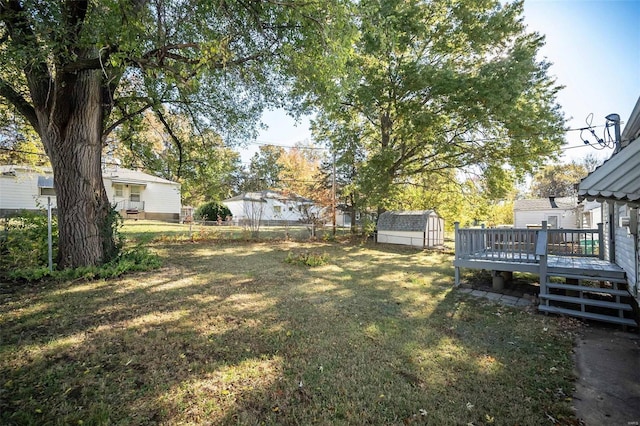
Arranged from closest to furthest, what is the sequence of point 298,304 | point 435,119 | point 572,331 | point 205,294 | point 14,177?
point 572,331, point 298,304, point 205,294, point 435,119, point 14,177

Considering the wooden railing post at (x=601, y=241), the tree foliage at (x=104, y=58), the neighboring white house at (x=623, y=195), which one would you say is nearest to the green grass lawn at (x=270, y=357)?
the neighboring white house at (x=623, y=195)

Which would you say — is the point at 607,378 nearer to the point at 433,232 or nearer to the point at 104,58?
the point at 104,58

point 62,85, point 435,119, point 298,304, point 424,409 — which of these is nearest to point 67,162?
Result: point 62,85

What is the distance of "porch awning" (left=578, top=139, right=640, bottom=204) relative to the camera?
8.30 ft

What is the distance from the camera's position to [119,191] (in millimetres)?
21000

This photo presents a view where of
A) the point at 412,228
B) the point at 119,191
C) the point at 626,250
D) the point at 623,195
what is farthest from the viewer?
the point at 119,191

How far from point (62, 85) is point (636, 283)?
11342 mm

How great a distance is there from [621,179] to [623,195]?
0.24 meters

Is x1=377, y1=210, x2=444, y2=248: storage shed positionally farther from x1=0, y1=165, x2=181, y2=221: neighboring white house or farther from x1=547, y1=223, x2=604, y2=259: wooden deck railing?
x1=0, y1=165, x2=181, y2=221: neighboring white house

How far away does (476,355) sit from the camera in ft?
11.3

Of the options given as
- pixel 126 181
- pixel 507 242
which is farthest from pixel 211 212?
pixel 507 242

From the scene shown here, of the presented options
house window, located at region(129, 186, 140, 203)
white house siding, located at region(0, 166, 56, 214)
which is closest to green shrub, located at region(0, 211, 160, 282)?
white house siding, located at region(0, 166, 56, 214)

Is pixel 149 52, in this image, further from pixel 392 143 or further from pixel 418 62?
pixel 392 143

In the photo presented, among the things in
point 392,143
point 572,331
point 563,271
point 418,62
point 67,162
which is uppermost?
point 418,62
